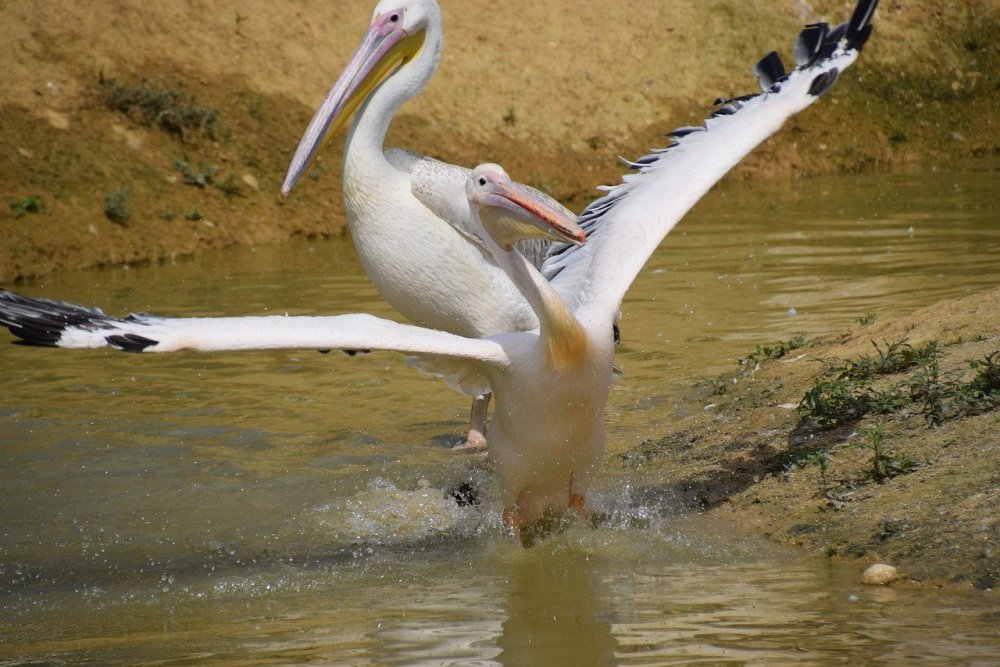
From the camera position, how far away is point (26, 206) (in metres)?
11.0

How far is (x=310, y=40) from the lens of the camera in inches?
559

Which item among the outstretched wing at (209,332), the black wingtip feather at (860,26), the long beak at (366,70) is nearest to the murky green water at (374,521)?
the outstretched wing at (209,332)

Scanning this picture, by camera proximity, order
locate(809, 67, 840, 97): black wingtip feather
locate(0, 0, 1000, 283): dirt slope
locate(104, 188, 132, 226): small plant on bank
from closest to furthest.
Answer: locate(809, 67, 840, 97): black wingtip feather
locate(104, 188, 132, 226): small plant on bank
locate(0, 0, 1000, 283): dirt slope

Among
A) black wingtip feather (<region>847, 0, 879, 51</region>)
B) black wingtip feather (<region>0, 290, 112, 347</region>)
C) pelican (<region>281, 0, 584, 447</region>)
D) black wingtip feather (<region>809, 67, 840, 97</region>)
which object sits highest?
black wingtip feather (<region>847, 0, 879, 51</region>)

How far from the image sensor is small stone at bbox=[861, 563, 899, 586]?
3.94m

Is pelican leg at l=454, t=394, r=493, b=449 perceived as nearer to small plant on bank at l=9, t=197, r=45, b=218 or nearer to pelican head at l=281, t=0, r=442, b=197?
pelican head at l=281, t=0, r=442, b=197

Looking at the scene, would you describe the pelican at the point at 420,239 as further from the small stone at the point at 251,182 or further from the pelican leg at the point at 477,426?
the small stone at the point at 251,182

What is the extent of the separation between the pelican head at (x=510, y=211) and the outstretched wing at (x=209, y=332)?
0.47 m

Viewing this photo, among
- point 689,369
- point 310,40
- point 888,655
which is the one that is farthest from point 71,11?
point 888,655

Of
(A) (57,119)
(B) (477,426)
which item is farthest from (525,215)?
(A) (57,119)

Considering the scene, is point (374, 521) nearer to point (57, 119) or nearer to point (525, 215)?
point (525, 215)

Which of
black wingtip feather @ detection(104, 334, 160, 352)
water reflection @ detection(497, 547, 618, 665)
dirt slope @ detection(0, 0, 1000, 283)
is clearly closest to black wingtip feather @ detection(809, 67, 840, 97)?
water reflection @ detection(497, 547, 618, 665)

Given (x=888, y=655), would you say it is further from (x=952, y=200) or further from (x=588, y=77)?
(x=588, y=77)

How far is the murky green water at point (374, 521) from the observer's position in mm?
3645
